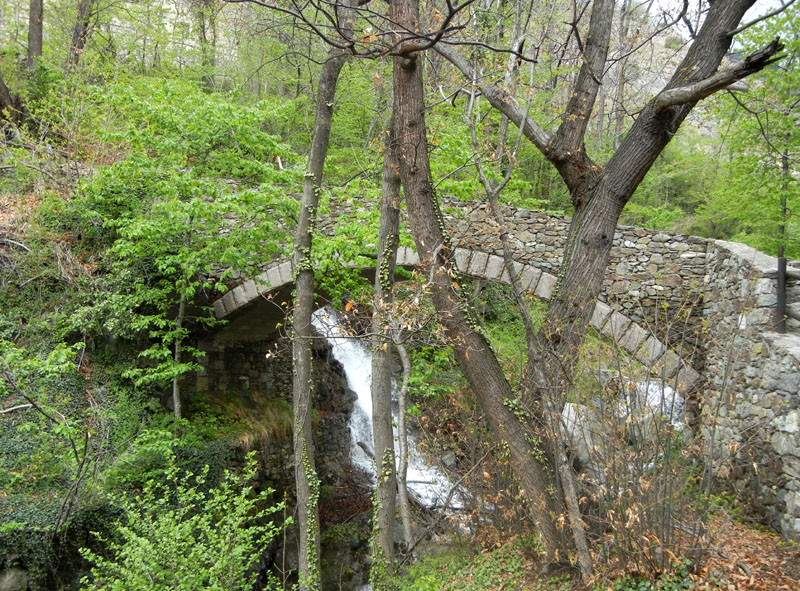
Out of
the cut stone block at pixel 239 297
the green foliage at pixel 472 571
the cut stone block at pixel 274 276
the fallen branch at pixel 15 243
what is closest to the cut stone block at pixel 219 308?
the cut stone block at pixel 239 297

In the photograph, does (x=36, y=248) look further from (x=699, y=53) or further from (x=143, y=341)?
(x=699, y=53)

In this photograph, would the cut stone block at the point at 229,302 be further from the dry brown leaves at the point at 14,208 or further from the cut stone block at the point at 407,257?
the dry brown leaves at the point at 14,208

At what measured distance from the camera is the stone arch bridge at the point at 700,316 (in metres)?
4.45

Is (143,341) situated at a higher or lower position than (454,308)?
lower

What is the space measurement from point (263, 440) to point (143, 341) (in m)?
2.39

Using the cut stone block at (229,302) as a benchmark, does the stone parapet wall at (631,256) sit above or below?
above

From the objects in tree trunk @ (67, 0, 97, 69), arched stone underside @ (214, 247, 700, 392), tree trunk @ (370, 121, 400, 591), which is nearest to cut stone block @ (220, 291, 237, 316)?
arched stone underside @ (214, 247, 700, 392)

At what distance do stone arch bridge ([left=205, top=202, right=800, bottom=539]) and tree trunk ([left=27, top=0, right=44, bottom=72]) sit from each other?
22.8ft

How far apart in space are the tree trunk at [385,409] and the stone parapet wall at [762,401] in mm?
2800

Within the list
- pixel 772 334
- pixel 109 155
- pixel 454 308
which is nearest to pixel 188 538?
pixel 454 308

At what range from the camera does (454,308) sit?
14.0ft

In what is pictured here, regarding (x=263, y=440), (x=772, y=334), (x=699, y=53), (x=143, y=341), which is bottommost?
(x=263, y=440)

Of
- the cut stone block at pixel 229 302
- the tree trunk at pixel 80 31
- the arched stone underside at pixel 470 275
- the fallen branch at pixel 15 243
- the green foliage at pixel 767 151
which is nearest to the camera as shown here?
the fallen branch at pixel 15 243

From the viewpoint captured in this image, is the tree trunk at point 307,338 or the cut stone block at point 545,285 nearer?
the tree trunk at point 307,338
